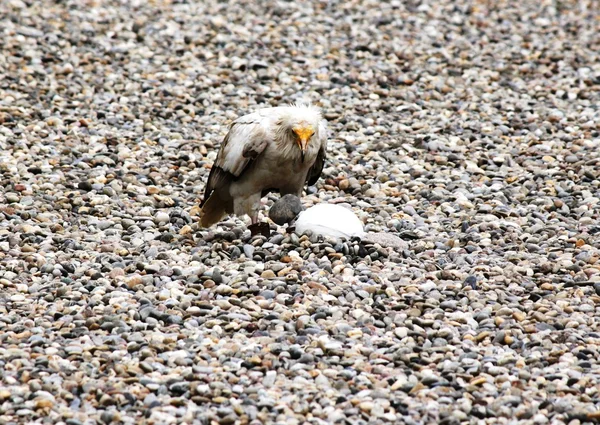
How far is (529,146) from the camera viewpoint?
10078 mm

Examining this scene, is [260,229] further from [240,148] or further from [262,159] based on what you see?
[240,148]

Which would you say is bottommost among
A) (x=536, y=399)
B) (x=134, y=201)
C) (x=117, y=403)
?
(x=134, y=201)

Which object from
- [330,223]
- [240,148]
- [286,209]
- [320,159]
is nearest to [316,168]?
[320,159]

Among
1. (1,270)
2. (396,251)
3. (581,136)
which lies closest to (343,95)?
(581,136)

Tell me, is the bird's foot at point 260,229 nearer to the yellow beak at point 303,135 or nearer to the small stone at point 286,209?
the small stone at point 286,209

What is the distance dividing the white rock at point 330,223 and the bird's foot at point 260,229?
25 centimetres

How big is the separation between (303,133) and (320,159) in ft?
2.81

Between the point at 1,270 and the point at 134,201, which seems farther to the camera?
the point at 134,201

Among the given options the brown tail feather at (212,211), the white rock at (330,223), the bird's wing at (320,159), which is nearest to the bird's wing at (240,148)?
the brown tail feather at (212,211)

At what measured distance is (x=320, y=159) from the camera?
7945mm

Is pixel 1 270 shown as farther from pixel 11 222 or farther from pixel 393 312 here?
pixel 393 312

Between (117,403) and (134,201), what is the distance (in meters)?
3.80

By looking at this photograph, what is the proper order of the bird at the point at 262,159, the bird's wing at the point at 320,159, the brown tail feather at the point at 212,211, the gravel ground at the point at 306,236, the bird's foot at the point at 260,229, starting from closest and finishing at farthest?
the gravel ground at the point at 306,236
the bird at the point at 262,159
the bird's foot at the point at 260,229
the bird's wing at the point at 320,159
the brown tail feather at the point at 212,211

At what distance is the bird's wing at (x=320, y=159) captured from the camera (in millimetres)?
7656
